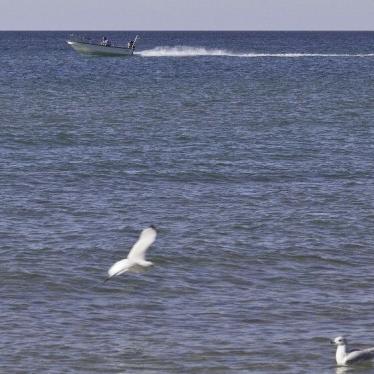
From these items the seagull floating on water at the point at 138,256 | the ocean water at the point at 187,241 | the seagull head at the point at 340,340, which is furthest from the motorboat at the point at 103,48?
the seagull head at the point at 340,340

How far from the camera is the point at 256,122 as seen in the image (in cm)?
4884

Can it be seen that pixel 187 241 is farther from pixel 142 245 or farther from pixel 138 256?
pixel 142 245

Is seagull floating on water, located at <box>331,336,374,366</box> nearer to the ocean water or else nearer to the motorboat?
the ocean water

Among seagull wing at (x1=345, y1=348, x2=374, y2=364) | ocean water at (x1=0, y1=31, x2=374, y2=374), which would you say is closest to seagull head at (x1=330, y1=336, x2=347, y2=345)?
seagull wing at (x1=345, y1=348, x2=374, y2=364)

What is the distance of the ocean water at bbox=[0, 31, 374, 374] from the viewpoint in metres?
15.7

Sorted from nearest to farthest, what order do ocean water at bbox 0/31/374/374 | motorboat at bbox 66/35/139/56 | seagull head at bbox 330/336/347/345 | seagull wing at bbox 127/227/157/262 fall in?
seagull wing at bbox 127/227/157/262
seagull head at bbox 330/336/347/345
ocean water at bbox 0/31/374/374
motorboat at bbox 66/35/139/56

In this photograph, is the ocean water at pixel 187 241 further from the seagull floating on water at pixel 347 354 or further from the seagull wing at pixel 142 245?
the seagull wing at pixel 142 245

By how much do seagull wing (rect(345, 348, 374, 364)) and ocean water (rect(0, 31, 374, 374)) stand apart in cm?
41

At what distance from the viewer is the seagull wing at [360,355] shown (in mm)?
14570

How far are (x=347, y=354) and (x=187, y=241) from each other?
8302 mm

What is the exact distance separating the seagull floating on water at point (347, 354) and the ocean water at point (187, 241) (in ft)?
0.98

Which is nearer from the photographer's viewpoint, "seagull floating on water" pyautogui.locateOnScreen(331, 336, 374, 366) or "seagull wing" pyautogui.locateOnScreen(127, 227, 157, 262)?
"seagull wing" pyautogui.locateOnScreen(127, 227, 157, 262)

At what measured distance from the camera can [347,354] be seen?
14586 mm

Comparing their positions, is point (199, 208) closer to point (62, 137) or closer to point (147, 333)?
point (147, 333)
